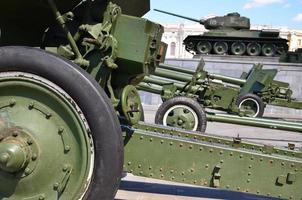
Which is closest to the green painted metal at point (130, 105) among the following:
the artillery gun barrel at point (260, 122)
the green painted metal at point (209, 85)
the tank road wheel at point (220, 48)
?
the artillery gun barrel at point (260, 122)

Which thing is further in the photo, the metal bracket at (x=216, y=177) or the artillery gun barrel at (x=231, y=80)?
the artillery gun barrel at (x=231, y=80)

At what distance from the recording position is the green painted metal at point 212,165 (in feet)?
9.14

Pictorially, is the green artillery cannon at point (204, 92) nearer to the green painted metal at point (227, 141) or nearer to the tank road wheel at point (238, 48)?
the green painted metal at point (227, 141)

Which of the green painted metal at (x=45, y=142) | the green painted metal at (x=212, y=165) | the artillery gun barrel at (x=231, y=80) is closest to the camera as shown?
the green painted metal at (x=45, y=142)

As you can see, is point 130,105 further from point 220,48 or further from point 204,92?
point 220,48

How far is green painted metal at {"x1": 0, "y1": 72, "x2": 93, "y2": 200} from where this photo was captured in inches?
93.4

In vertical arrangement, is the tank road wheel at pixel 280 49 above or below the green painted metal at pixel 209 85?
above

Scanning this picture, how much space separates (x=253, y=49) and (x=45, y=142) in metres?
22.2

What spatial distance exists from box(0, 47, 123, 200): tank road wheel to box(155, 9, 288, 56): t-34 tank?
21260mm

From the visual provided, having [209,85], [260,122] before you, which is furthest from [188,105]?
[209,85]

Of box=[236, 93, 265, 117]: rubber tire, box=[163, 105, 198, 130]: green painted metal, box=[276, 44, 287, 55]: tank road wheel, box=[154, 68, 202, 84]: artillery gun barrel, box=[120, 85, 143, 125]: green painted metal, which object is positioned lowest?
box=[236, 93, 265, 117]: rubber tire

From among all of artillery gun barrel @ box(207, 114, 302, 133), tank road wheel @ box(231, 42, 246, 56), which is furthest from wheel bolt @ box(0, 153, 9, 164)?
tank road wheel @ box(231, 42, 246, 56)

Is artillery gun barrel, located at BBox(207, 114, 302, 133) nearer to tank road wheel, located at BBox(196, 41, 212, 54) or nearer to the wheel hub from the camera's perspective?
the wheel hub

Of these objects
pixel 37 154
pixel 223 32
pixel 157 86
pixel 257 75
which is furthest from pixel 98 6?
pixel 223 32
